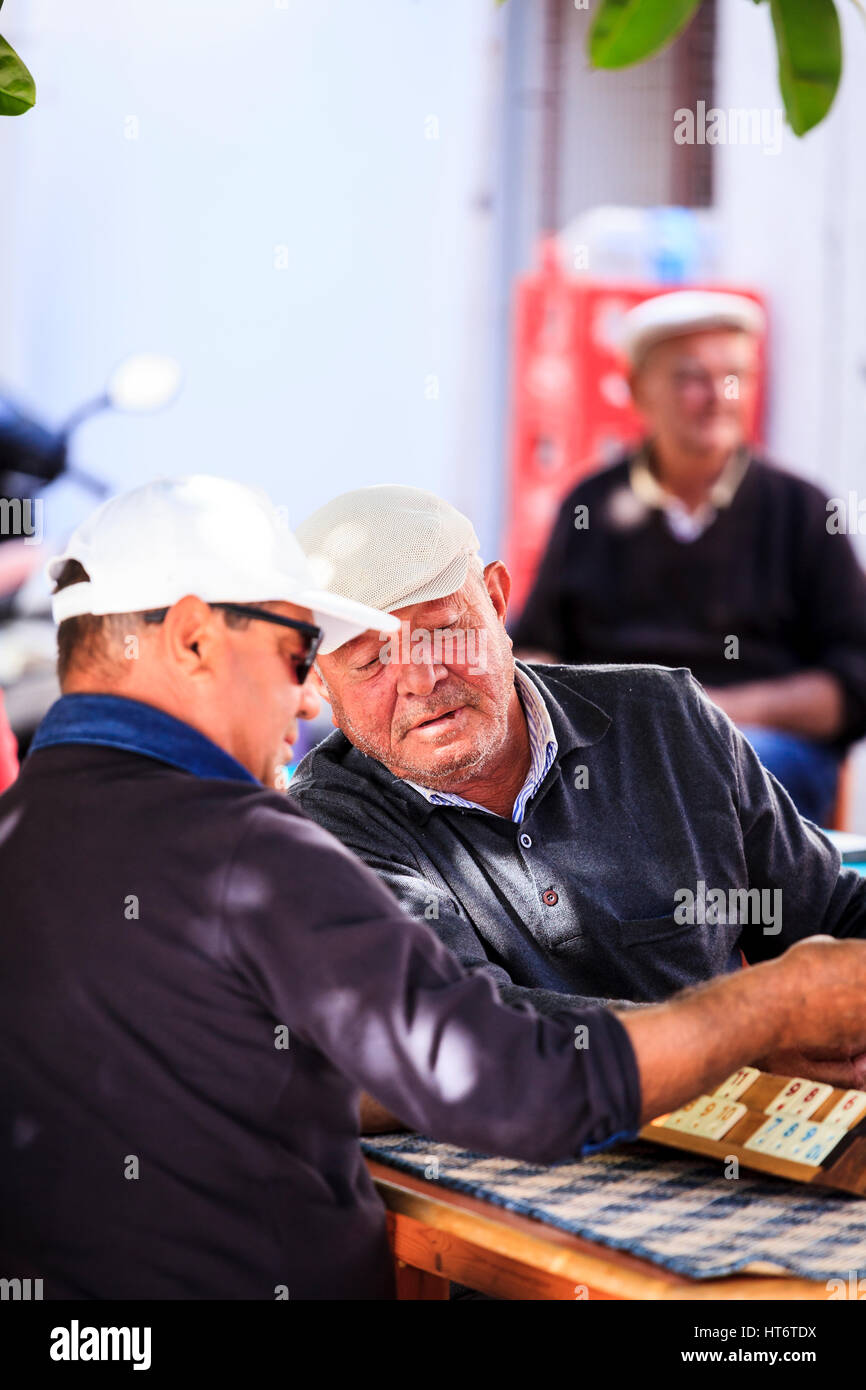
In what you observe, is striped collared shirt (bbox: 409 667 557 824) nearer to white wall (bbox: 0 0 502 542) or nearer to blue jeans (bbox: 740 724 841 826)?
blue jeans (bbox: 740 724 841 826)

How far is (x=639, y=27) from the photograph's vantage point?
141 cm

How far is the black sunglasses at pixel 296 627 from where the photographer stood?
121 centimetres

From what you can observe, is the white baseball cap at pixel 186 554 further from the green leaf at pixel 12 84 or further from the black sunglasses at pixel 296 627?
the green leaf at pixel 12 84

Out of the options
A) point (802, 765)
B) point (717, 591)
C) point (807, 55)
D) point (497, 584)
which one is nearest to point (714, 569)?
point (717, 591)

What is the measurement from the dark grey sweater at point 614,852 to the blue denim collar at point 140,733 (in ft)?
1.51

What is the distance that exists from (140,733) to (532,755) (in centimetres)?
74

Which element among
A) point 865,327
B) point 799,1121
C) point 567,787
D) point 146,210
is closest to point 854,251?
point 865,327

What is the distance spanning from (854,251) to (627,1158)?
15.0 feet

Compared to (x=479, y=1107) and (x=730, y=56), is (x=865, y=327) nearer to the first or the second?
(x=730, y=56)

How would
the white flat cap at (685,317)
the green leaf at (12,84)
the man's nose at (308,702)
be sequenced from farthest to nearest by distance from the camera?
the white flat cap at (685,317)
the green leaf at (12,84)
the man's nose at (308,702)

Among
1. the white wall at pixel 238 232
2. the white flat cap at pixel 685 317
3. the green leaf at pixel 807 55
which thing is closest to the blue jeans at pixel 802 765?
the white flat cap at pixel 685 317

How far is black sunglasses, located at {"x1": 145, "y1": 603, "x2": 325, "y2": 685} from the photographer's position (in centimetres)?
121

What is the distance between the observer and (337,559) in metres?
1.73

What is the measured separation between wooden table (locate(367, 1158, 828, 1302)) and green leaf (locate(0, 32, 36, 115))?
3.39 feet
